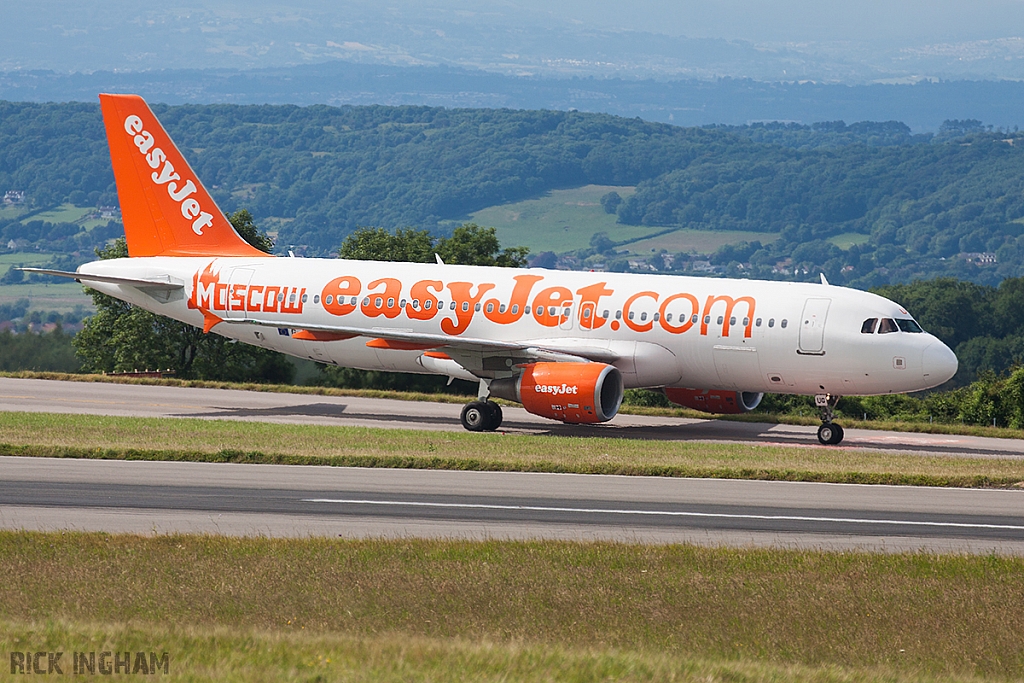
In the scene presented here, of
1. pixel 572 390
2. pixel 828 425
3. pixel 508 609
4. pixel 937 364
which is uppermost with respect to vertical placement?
pixel 937 364

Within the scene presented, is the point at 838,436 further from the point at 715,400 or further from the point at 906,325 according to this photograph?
the point at 715,400

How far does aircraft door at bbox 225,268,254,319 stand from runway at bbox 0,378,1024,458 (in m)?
2.97

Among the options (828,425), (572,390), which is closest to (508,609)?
(572,390)

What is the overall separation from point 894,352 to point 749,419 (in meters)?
7.81

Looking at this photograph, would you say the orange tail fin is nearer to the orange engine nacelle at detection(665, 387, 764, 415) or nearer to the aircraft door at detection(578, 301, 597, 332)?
the aircraft door at detection(578, 301, 597, 332)

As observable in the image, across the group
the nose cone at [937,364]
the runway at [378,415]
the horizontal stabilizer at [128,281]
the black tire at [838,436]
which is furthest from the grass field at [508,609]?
the horizontal stabilizer at [128,281]

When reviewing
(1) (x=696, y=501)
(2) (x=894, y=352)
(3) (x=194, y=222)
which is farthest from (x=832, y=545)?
(3) (x=194, y=222)

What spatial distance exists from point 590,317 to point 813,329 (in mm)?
6226

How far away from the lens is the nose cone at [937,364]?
109ft

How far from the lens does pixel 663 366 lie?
1401 inches

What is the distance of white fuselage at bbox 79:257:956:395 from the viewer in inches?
1339


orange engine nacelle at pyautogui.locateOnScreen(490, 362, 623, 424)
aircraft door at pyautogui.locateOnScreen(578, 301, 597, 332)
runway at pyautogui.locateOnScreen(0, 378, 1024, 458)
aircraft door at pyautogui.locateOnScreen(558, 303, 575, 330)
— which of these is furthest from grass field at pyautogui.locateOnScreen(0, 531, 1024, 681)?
aircraft door at pyautogui.locateOnScreen(558, 303, 575, 330)

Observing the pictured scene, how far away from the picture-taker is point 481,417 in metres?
35.9

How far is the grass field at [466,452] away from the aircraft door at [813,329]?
2.68 m
